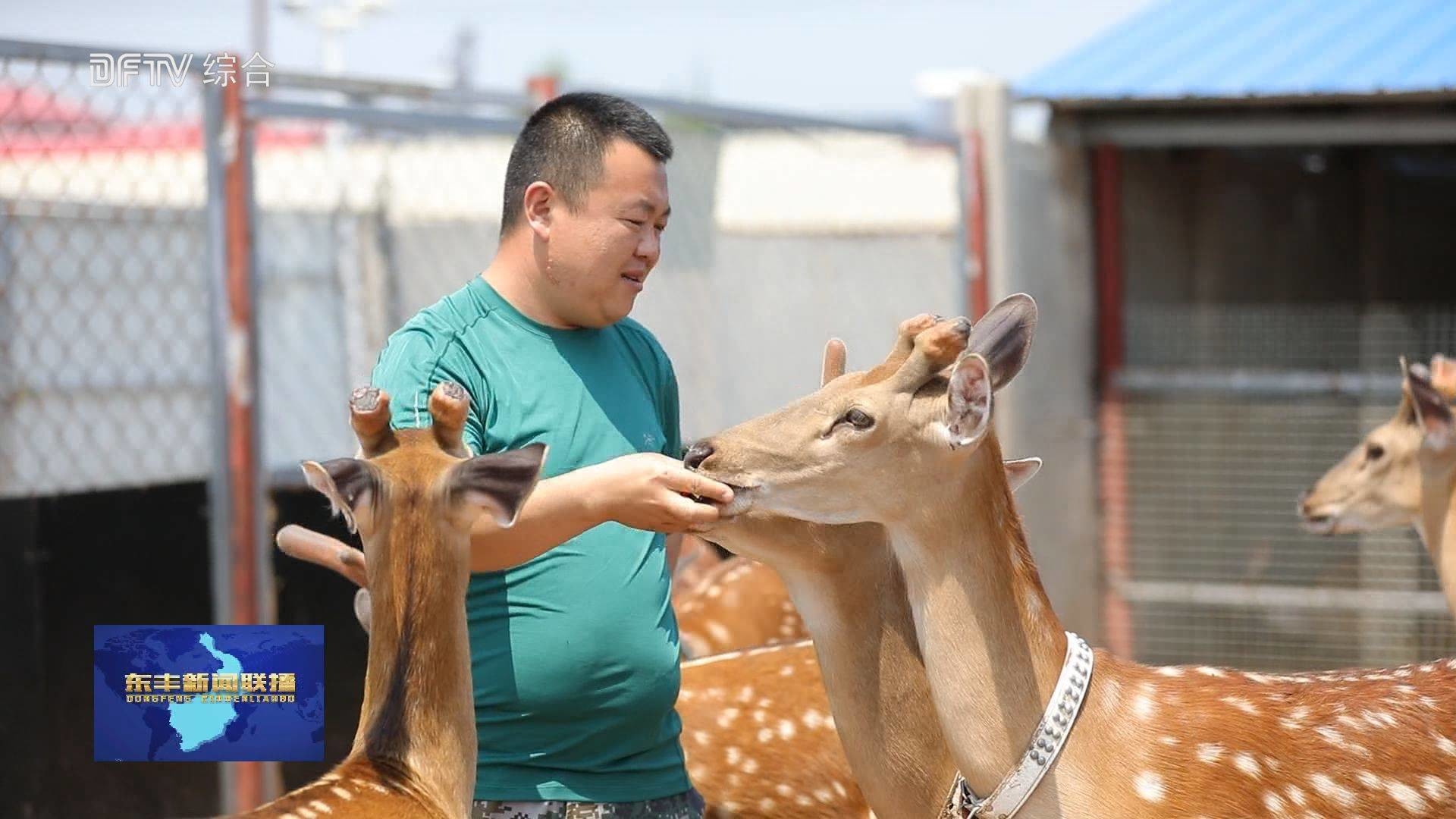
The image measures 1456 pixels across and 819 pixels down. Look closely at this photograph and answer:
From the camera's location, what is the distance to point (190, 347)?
5.07 m

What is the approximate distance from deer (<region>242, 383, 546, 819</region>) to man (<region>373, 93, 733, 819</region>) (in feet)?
0.32

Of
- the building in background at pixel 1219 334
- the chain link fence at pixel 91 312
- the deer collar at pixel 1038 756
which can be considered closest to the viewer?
the deer collar at pixel 1038 756

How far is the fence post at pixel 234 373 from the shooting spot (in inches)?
188

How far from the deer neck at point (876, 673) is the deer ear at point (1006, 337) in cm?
46

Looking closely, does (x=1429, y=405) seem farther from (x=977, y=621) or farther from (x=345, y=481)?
(x=345, y=481)

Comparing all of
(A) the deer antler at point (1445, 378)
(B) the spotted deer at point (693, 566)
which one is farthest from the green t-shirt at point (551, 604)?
(A) the deer antler at point (1445, 378)

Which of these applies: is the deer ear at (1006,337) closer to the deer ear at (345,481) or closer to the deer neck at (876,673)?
the deer neck at (876,673)

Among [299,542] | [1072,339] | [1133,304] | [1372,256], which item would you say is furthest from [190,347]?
[1372,256]

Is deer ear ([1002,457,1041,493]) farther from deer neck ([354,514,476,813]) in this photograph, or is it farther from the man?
deer neck ([354,514,476,813])

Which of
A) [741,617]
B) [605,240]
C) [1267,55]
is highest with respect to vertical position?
[1267,55]

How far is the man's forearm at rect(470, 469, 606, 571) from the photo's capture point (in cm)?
279

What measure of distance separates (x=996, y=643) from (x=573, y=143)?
115 cm

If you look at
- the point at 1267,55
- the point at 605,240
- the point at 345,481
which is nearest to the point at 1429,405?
the point at 1267,55

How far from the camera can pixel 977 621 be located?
3.25 m
